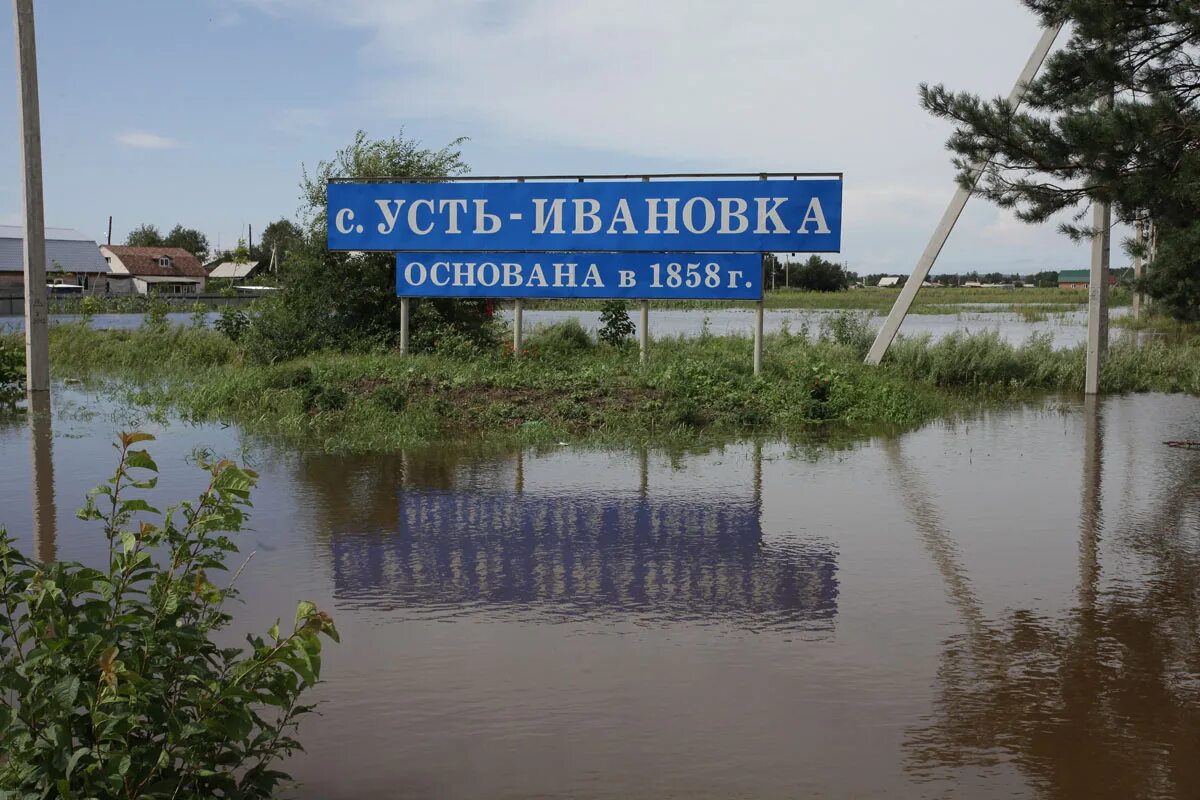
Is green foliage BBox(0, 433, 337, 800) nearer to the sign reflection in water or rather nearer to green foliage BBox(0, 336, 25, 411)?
the sign reflection in water

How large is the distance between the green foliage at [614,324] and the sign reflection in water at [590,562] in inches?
443

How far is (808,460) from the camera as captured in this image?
1237 cm

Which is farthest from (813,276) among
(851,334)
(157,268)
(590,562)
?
(590,562)

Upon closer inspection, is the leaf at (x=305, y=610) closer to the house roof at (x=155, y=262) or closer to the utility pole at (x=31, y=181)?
the utility pole at (x=31, y=181)

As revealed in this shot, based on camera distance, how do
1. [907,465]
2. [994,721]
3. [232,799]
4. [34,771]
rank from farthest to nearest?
1. [907,465]
2. [994,721]
3. [232,799]
4. [34,771]

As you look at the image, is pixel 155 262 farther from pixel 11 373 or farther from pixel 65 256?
pixel 11 373

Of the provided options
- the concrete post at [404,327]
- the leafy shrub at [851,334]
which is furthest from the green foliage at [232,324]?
the leafy shrub at [851,334]

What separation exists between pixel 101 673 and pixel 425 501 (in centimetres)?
650

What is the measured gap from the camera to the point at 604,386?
15.9 m

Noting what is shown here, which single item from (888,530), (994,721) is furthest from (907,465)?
(994,721)

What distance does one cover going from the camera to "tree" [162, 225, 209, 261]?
13012 cm

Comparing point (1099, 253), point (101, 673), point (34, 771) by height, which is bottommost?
point (34, 771)

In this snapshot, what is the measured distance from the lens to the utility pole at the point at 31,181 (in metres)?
16.9

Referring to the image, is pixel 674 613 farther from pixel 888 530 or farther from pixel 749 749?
pixel 888 530
